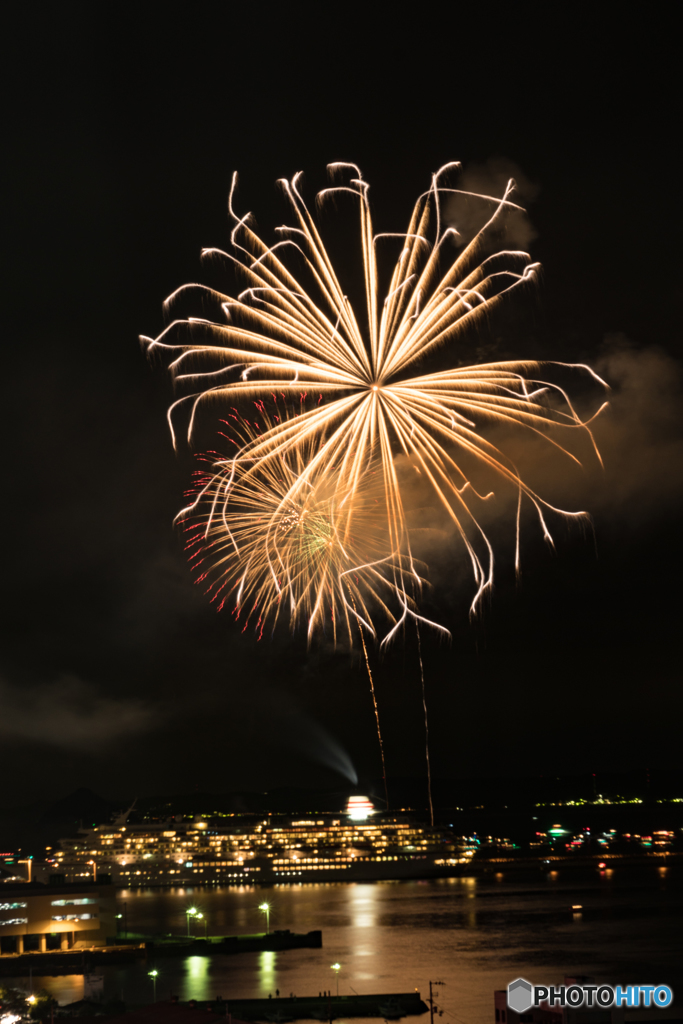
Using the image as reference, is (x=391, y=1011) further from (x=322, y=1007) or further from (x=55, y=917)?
(x=55, y=917)

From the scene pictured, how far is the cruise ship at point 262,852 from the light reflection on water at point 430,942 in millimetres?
10387

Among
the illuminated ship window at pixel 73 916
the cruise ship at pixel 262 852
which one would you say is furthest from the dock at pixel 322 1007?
the cruise ship at pixel 262 852

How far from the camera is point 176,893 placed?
6378 centimetres

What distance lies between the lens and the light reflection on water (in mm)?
26812

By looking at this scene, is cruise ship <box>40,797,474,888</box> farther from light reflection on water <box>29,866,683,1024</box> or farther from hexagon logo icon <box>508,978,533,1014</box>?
hexagon logo icon <box>508,978,533,1014</box>

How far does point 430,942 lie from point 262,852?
3840 centimetres

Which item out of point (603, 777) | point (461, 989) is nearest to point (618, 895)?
point (461, 989)

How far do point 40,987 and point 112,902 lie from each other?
23.3 feet

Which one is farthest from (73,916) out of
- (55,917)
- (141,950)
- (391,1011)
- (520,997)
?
(520,997)

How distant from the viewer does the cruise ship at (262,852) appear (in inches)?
2717

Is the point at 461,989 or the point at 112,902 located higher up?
the point at 112,902

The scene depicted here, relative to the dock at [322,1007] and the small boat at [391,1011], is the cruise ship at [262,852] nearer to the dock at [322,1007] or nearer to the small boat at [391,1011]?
the dock at [322,1007]

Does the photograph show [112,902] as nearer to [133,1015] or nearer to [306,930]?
[306,930]

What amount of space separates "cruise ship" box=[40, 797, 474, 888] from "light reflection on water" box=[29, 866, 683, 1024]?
10387 mm
